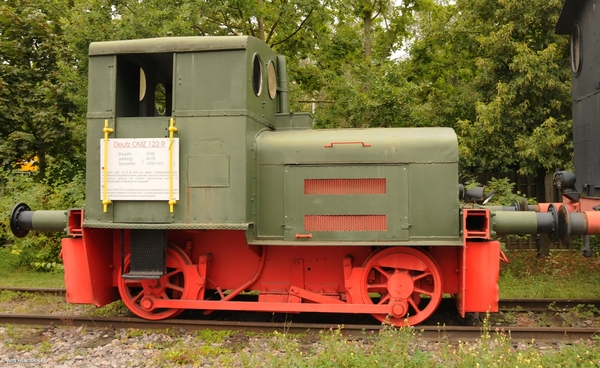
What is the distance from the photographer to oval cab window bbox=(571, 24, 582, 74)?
26.2ft

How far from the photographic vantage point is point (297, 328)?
18.9 feet

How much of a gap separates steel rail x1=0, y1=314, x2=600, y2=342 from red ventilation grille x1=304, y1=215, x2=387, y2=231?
1.11 meters

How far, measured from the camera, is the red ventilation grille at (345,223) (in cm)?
556

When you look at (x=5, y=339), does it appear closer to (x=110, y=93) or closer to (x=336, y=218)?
(x=110, y=93)

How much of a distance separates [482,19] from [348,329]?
1010 centimetres

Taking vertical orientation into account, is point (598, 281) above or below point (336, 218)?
below

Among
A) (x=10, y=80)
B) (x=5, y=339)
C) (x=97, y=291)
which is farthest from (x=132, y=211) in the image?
(x=10, y=80)

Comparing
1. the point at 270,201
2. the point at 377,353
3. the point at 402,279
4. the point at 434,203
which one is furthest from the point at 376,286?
the point at 270,201

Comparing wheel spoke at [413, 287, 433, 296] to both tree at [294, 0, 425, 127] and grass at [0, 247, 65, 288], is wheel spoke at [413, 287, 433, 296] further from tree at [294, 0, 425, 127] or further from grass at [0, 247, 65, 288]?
grass at [0, 247, 65, 288]

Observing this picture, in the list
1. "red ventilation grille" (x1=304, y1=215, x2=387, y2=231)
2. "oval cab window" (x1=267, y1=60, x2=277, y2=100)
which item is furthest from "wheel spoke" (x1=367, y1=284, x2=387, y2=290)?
"oval cab window" (x1=267, y1=60, x2=277, y2=100)

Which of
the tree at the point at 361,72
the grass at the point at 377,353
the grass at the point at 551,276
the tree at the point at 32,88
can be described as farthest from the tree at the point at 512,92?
the tree at the point at 32,88

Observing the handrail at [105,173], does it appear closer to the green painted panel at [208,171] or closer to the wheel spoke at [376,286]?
the green painted panel at [208,171]

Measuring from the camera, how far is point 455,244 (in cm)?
534

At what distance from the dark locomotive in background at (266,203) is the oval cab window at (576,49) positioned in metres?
3.54
